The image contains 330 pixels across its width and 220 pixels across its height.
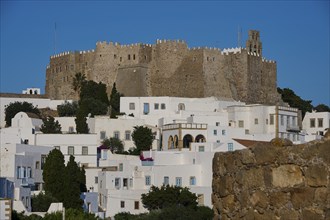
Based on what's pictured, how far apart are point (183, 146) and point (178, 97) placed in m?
8.11

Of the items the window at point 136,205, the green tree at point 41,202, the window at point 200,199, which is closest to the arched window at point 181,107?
the window at point 200,199

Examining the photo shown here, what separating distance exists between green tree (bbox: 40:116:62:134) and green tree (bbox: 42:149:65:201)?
1066 cm

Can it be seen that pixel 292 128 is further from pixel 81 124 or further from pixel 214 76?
pixel 81 124

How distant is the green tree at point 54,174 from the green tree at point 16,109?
1747 cm

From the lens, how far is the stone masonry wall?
14.8 feet

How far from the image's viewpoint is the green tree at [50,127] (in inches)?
1805

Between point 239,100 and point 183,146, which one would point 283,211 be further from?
point 239,100

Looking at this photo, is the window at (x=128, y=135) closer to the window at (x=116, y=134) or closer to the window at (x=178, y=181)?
the window at (x=116, y=134)

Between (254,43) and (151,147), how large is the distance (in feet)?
50.8

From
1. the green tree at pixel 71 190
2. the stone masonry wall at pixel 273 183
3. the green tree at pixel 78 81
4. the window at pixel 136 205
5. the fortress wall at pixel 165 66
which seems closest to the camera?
the stone masonry wall at pixel 273 183

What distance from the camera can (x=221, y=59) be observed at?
56656 mm

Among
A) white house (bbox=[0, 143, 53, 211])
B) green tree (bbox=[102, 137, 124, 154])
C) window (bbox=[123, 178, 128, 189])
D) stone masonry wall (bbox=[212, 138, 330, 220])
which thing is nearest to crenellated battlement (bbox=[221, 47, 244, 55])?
green tree (bbox=[102, 137, 124, 154])

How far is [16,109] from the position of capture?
52250 mm

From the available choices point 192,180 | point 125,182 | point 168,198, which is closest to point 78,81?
point 125,182
